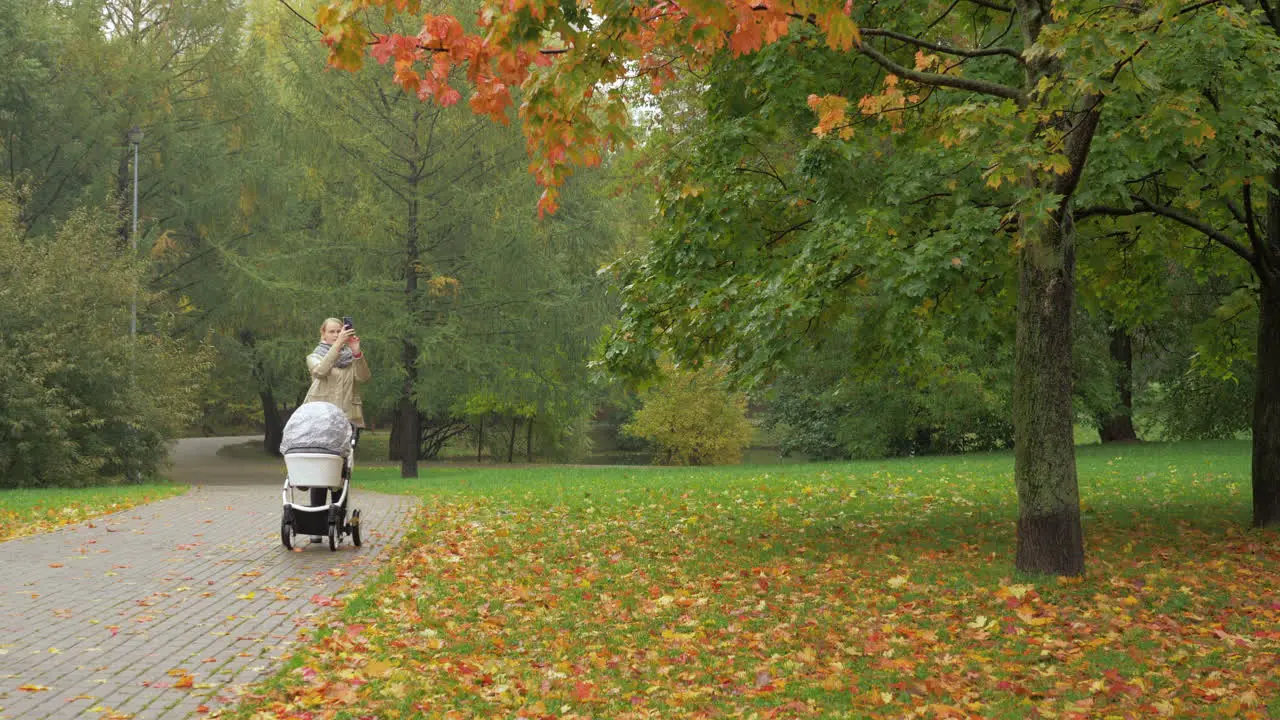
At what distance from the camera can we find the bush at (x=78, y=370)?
68.4ft

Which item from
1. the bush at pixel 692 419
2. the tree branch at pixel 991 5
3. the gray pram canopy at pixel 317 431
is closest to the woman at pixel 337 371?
the gray pram canopy at pixel 317 431

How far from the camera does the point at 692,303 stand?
10.2 meters

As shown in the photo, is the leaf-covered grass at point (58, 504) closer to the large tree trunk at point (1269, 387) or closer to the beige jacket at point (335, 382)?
the beige jacket at point (335, 382)

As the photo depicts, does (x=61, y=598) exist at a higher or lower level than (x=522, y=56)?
lower

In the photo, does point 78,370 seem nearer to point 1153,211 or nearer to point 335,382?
point 335,382

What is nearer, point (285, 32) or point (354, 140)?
point (354, 140)

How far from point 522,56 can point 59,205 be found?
26.8 meters

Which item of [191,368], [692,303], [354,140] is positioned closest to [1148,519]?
[692,303]

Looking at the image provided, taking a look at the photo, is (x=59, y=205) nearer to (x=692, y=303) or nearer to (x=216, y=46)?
(x=216, y=46)

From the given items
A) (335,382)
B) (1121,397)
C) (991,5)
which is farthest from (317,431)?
(1121,397)

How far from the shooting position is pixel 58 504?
16312 mm

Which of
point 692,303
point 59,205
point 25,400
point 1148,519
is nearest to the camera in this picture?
point 692,303

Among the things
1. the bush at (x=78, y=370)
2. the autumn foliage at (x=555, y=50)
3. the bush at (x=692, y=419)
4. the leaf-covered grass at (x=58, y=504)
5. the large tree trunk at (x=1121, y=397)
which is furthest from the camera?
the bush at (x=692, y=419)

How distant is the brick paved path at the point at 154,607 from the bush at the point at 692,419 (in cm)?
2290
